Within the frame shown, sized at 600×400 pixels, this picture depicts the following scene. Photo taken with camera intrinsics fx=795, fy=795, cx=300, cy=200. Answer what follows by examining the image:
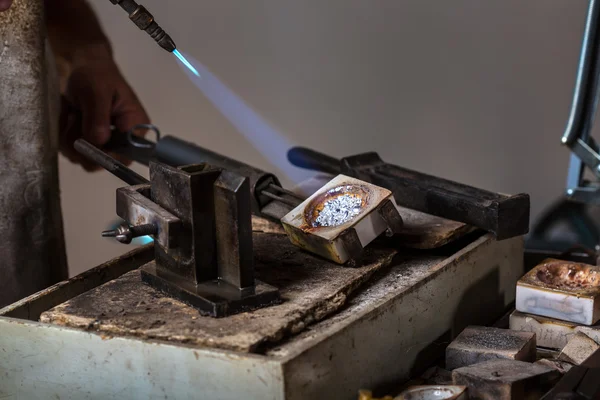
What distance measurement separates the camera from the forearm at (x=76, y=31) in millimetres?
1845

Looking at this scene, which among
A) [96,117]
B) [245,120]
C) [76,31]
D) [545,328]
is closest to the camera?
[545,328]

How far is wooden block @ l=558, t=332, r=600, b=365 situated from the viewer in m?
1.04

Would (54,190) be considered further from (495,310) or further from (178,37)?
(178,37)

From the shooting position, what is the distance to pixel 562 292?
1.10 meters

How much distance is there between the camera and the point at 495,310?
128cm

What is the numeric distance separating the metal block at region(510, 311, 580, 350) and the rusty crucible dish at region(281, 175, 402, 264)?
217 millimetres

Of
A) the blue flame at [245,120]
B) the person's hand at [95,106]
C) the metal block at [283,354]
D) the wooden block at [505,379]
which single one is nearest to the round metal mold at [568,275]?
the metal block at [283,354]

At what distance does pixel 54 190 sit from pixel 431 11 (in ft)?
6.79

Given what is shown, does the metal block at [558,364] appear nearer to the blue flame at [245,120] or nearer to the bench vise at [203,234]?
the bench vise at [203,234]

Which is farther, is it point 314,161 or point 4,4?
point 314,161

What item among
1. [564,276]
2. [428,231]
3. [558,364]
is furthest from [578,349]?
[428,231]

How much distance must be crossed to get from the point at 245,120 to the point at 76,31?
173cm

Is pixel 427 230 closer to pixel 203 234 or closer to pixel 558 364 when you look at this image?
pixel 558 364

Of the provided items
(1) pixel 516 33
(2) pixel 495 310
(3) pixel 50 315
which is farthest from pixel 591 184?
(1) pixel 516 33
